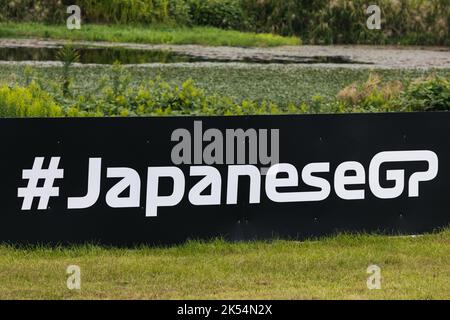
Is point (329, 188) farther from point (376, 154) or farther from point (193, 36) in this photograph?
point (193, 36)

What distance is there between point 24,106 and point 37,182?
2.80 meters

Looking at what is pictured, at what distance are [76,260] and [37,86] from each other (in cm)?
497

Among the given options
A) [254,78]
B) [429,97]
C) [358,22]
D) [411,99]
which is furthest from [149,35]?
[429,97]

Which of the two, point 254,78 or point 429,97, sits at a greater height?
point 429,97

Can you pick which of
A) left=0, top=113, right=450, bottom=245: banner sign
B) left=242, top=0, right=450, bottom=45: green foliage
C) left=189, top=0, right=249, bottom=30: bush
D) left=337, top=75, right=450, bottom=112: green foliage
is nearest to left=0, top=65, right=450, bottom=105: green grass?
left=337, top=75, right=450, bottom=112: green foliage

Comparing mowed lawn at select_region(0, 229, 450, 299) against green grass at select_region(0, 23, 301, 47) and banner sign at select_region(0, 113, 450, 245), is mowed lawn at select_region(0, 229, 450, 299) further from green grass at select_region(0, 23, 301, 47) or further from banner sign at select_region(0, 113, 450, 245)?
green grass at select_region(0, 23, 301, 47)

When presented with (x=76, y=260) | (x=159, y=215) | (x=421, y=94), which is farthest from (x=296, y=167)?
(x=421, y=94)

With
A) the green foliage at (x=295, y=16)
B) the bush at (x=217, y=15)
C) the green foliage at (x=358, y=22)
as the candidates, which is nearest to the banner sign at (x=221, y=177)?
the green foliage at (x=295, y=16)

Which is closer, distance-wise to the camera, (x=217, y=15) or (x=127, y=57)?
(x=127, y=57)

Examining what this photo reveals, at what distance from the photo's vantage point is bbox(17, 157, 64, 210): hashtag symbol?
35.7 feet

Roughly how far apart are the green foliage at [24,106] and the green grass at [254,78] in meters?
8.30

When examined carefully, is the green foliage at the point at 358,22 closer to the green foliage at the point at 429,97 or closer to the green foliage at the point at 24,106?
the green foliage at the point at 429,97

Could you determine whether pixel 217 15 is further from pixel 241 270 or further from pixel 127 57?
pixel 241 270

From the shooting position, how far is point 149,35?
3416 centimetres
